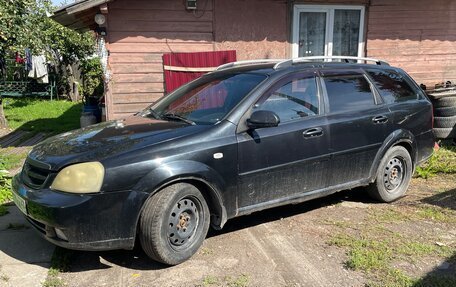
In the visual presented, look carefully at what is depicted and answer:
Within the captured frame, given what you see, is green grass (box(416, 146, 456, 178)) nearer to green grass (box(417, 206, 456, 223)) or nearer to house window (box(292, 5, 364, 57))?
green grass (box(417, 206, 456, 223))

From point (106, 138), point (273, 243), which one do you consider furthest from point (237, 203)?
point (106, 138)

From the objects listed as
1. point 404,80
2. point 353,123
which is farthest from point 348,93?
point 404,80

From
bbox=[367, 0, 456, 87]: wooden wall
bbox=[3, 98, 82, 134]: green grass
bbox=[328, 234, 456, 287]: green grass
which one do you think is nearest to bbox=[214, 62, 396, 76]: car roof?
bbox=[328, 234, 456, 287]: green grass

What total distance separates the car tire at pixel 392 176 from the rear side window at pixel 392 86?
639mm

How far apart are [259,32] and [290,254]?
17.9 ft

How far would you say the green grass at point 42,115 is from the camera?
1143 cm

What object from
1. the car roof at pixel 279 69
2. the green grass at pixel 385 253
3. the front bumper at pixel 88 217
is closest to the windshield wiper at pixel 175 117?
the car roof at pixel 279 69

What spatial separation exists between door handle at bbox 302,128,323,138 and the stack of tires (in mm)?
4798

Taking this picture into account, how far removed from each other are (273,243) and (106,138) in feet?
6.20

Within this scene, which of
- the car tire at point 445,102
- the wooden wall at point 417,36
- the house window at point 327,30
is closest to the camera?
the car tire at point 445,102

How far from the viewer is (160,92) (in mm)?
8156

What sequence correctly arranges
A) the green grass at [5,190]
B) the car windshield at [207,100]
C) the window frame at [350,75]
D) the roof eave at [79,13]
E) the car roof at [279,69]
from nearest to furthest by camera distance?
the car windshield at [207,100]
the car roof at [279,69]
the window frame at [350,75]
the green grass at [5,190]
the roof eave at [79,13]

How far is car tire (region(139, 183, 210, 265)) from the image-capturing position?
355 centimetres

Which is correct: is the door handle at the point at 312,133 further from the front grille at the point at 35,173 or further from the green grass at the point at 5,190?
the green grass at the point at 5,190
